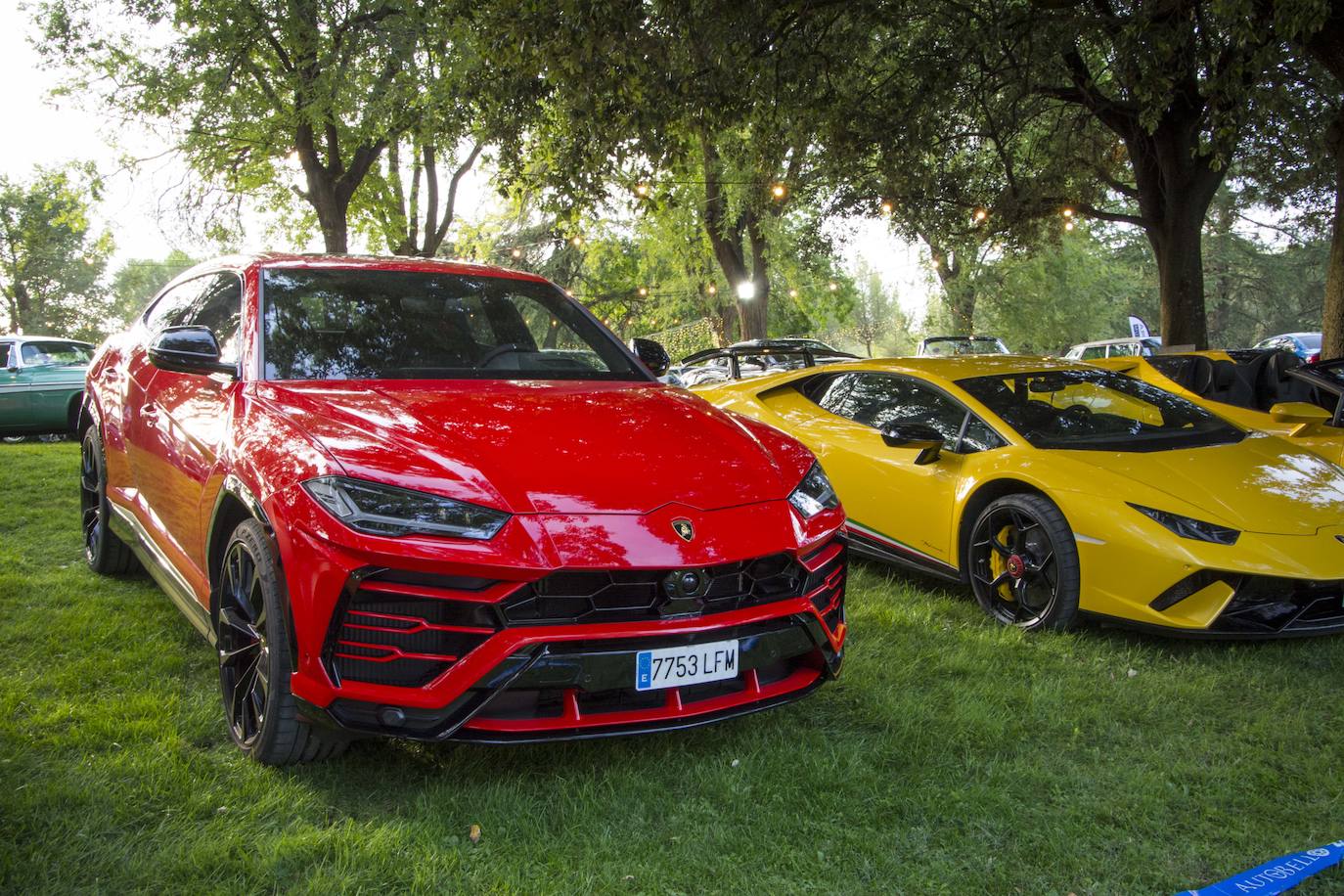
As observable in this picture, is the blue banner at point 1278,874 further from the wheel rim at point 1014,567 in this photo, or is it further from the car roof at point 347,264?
the car roof at point 347,264

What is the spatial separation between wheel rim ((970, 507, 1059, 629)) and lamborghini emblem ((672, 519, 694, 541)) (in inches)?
97.2

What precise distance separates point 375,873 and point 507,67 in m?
7.90

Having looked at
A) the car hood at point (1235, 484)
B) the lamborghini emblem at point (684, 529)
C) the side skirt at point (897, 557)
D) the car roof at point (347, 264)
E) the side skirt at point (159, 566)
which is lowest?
the side skirt at point (897, 557)

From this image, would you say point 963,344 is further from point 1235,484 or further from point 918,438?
point 1235,484

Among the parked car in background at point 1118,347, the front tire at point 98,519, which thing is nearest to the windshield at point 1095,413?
the front tire at point 98,519

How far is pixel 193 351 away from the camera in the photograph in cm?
348

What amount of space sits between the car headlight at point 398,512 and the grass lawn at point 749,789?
2.74ft

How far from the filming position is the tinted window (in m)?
5.24

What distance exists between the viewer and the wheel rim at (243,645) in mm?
2977

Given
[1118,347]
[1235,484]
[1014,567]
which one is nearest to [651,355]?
[1014,567]

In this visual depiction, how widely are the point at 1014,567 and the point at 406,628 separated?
3.24 metres

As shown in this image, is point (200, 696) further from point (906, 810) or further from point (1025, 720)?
point (1025, 720)

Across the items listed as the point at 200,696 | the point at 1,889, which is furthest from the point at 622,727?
the point at 200,696

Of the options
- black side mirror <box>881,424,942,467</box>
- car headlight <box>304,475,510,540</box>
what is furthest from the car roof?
black side mirror <box>881,424,942,467</box>
